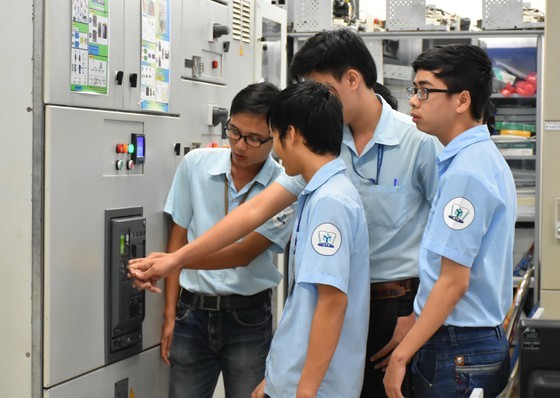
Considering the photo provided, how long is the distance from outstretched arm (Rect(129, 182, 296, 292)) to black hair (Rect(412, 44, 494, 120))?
598 millimetres

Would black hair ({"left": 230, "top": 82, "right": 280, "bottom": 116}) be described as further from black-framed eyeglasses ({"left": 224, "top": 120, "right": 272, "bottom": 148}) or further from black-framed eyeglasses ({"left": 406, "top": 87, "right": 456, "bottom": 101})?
black-framed eyeglasses ({"left": 406, "top": 87, "right": 456, "bottom": 101})

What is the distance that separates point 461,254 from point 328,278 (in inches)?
13.1

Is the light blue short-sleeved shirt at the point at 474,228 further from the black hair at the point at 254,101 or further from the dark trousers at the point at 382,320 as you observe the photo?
the black hair at the point at 254,101

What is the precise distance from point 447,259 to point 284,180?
0.65 m

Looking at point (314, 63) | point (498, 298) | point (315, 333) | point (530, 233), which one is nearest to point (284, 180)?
point (314, 63)

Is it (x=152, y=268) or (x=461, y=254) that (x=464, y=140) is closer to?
(x=461, y=254)

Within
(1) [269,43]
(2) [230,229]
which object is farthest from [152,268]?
(1) [269,43]

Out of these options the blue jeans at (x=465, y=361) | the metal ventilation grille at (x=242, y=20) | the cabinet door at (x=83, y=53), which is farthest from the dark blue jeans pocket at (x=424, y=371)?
the metal ventilation grille at (x=242, y=20)

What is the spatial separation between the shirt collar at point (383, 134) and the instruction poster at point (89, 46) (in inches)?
32.7

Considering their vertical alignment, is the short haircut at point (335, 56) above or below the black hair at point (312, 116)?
A: above

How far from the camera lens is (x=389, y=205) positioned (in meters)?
2.46

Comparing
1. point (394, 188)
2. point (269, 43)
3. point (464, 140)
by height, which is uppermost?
point (269, 43)

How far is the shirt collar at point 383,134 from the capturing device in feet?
8.14

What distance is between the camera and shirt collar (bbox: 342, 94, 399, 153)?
248 centimetres
